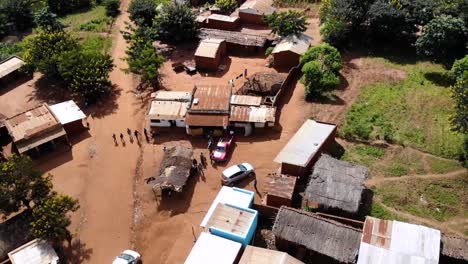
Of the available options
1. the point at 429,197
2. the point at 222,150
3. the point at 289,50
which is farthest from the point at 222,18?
the point at 429,197

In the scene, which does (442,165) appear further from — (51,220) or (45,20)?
(45,20)

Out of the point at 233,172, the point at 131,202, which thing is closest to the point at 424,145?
the point at 233,172

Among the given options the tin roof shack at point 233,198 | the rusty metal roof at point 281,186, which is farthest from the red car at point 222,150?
the rusty metal roof at point 281,186

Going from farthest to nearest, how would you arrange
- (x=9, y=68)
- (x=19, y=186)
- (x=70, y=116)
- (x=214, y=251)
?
(x=9, y=68) < (x=70, y=116) < (x=19, y=186) < (x=214, y=251)

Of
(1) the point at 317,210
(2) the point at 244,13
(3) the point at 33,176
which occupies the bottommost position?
(1) the point at 317,210

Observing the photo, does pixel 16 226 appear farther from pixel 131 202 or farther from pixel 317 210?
pixel 317 210
